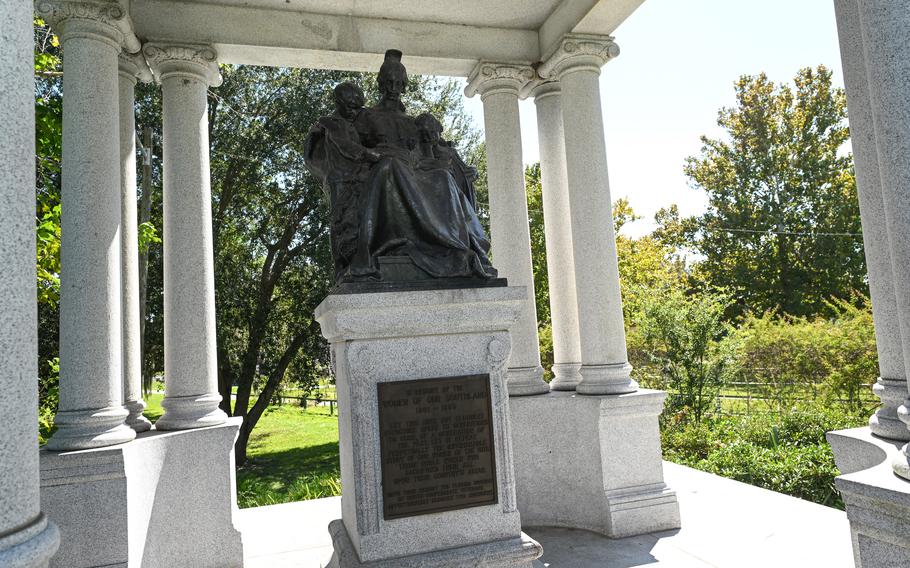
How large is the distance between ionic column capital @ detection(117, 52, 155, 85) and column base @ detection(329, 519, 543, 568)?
751 cm

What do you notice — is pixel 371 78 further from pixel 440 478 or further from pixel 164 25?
pixel 440 478

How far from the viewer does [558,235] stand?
10.5m

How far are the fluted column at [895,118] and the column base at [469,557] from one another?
297 centimetres

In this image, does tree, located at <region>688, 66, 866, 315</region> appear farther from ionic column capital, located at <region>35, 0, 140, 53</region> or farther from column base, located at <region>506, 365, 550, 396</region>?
ionic column capital, located at <region>35, 0, 140, 53</region>

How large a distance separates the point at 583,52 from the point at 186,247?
6683mm

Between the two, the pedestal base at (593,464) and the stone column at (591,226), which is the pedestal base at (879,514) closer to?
the pedestal base at (593,464)

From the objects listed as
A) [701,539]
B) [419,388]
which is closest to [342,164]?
[419,388]

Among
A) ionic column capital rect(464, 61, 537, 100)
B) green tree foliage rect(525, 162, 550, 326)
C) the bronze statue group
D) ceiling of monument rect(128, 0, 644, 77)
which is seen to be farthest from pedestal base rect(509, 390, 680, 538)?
green tree foliage rect(525, 162, 550, 326)

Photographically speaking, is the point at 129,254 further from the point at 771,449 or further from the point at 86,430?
the point at 771,449

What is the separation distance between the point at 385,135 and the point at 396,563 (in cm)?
449

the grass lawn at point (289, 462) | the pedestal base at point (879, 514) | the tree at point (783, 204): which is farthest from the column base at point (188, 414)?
the tree at point (783, 204)

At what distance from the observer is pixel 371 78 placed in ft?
64.2

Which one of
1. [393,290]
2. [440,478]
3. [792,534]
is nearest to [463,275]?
[393,290]

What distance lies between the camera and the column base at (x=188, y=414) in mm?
8094
